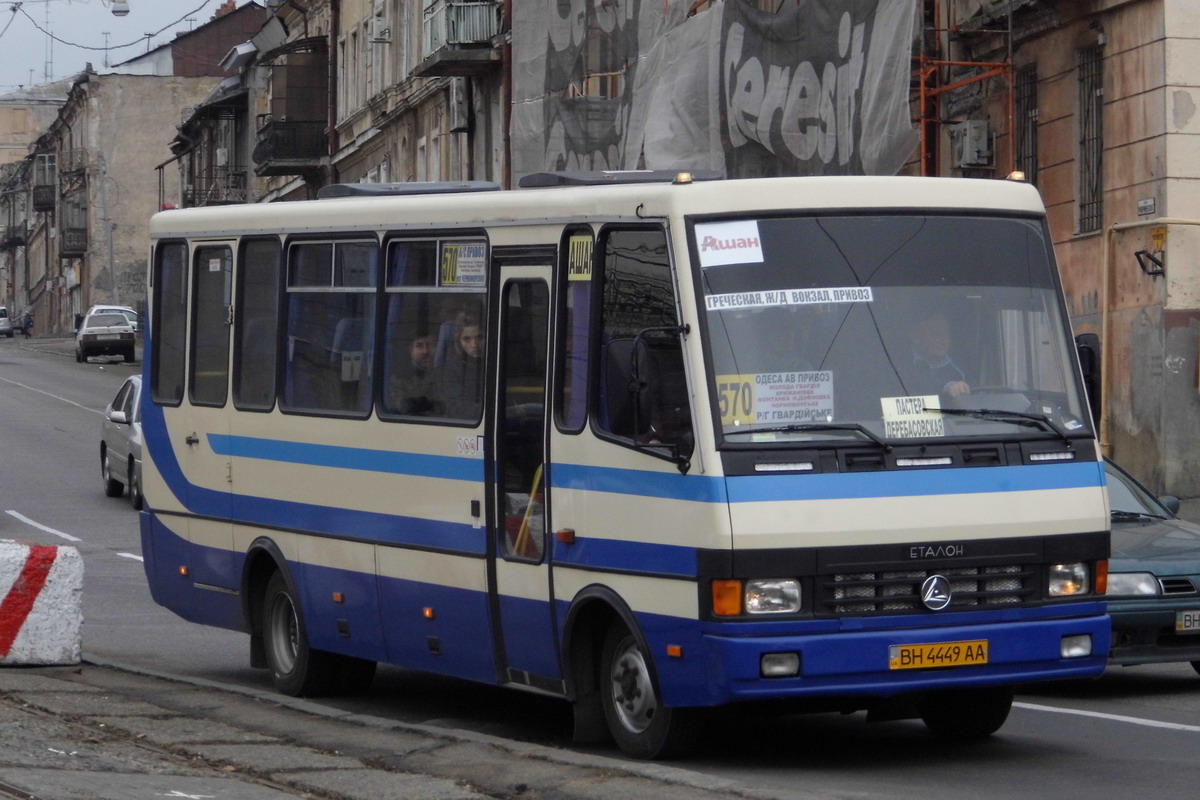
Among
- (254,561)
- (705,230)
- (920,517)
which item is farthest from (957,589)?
(254,561)

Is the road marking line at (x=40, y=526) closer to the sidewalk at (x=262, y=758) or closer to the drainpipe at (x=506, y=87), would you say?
the sidewalk at (x=262, y=758)

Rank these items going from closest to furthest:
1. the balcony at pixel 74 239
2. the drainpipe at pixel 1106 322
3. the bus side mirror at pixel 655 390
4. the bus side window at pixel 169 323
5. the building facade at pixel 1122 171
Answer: the bus side mirror at pixel 655 390 → the bus side window at pixel 169 323 → the building facade at pixel 1122 171 → the drainpipe at pixel 1106 322 → the balcony at pixel 74 239

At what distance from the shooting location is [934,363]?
8.80 meters

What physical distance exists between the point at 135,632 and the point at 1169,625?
7.77m

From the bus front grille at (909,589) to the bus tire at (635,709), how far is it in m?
0.85

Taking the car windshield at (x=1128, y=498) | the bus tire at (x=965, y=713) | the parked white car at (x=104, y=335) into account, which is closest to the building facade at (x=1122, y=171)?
the car windshield at (x=1128, y=498)

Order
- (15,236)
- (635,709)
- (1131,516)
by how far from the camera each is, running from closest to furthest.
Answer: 1. (635,709)
2. (1131,516)
3. (15,236)

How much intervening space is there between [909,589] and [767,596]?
621 millimetres

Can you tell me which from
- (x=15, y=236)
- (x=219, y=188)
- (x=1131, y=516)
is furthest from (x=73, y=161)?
(x=1131, y=516)

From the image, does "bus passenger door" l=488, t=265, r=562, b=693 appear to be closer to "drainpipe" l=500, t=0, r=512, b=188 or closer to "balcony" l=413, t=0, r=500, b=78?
"drainpipe" l=500, t=0, r=512, b=188

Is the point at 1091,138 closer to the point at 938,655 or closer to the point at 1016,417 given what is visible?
the point at 1016,417

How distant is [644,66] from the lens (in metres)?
27.6

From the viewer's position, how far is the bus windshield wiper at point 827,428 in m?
8.48

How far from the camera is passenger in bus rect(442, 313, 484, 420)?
10.1 m
